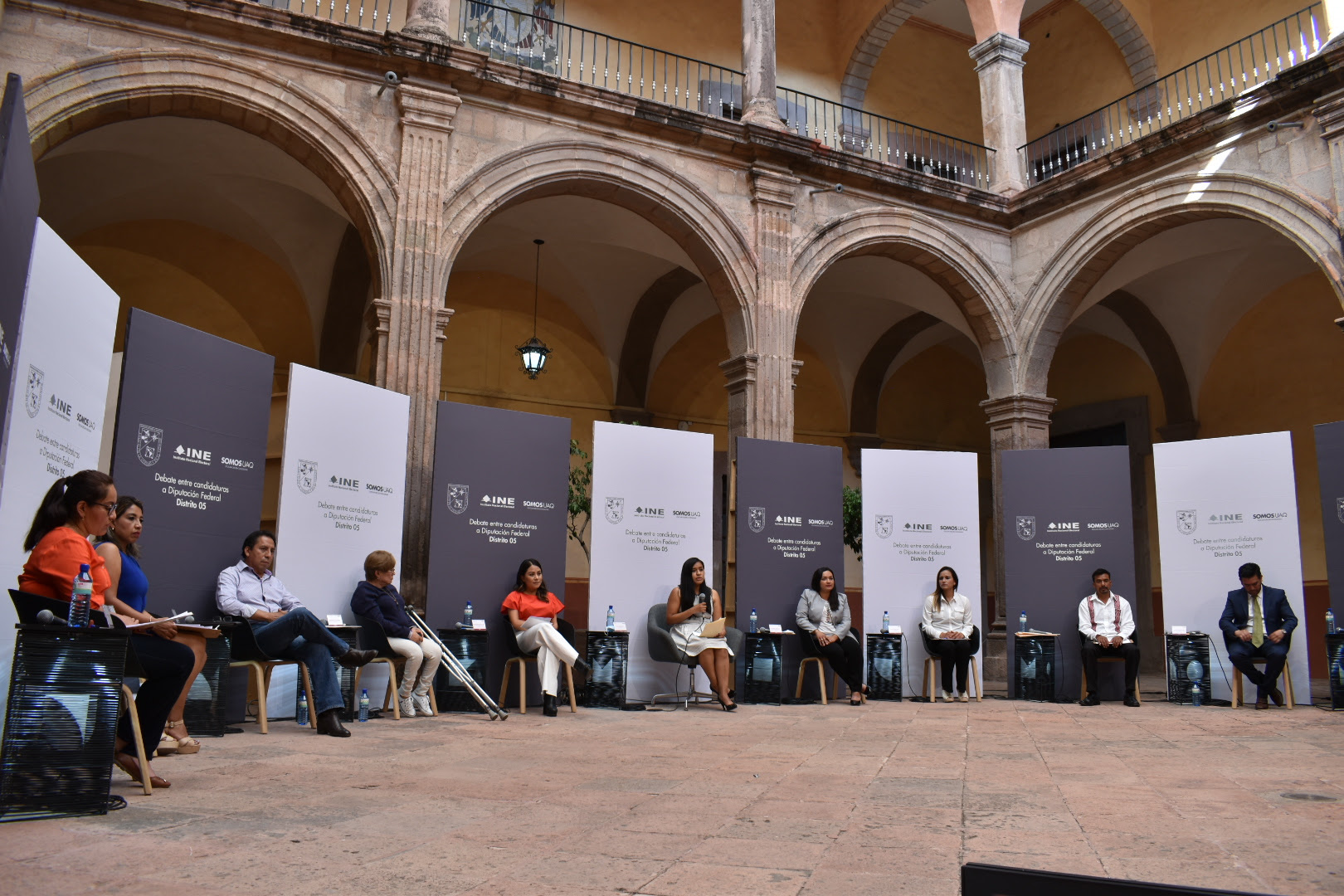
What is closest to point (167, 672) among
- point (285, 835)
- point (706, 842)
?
point (285, 835)

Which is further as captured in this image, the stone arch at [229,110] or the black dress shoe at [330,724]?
the stone arch at [229,110]

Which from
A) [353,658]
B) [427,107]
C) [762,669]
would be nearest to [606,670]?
[762,669]

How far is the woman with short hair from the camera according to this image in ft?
22.0

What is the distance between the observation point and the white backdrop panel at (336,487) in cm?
673

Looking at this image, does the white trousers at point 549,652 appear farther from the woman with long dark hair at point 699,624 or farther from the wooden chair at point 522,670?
the woman with long dark hair at point 699,624

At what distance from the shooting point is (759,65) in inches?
428

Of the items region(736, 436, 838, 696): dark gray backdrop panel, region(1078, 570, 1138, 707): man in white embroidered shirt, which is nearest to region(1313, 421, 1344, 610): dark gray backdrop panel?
region(1078, 570, 1138, 707): man in white embroidered shirt

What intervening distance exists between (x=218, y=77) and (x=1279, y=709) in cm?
997

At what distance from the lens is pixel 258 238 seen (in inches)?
470

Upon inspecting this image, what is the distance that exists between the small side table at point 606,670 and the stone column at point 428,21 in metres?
5.41

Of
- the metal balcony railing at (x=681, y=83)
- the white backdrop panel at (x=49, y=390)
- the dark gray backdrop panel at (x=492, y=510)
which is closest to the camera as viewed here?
the white backdrop panel at (x=49, y=390)

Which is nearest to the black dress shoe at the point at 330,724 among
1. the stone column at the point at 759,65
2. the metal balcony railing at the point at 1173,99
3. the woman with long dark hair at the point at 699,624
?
the woman with long dark hair at the point at 699,624

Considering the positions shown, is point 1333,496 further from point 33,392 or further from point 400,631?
point 33,392

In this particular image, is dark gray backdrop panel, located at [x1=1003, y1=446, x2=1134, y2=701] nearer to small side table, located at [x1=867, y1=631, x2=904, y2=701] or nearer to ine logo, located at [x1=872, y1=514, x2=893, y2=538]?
small side table, located at [x1=867, y1=631, x2=904, y2=701]
